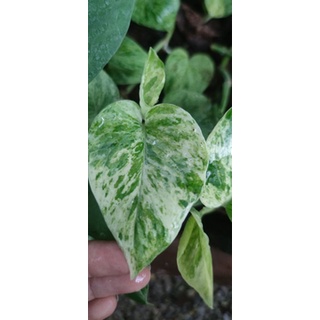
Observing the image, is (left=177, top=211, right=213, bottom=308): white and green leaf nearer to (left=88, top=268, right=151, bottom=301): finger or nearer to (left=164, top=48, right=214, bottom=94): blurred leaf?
(left=88, top=268, right=151, bottom=301): finger

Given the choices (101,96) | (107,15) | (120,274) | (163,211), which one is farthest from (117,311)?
(107,15)

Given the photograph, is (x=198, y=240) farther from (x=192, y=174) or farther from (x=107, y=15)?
(x=107, y=15)

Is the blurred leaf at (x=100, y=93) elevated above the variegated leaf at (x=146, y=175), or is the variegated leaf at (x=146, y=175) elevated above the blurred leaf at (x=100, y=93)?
the blurred leaf at (x=100, y=93)

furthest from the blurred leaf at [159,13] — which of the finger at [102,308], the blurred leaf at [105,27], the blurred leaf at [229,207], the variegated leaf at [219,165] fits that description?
the finger at [102,308]

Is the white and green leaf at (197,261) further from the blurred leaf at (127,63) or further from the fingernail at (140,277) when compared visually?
the blurred leaf at (127,63)

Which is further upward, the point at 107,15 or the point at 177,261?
the point at 107,15

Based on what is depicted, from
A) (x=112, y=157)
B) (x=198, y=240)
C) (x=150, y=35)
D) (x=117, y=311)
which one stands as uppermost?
(x=150, y=35)

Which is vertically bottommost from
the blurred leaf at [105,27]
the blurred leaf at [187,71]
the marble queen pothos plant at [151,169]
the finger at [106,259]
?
the finger at [106,259]
